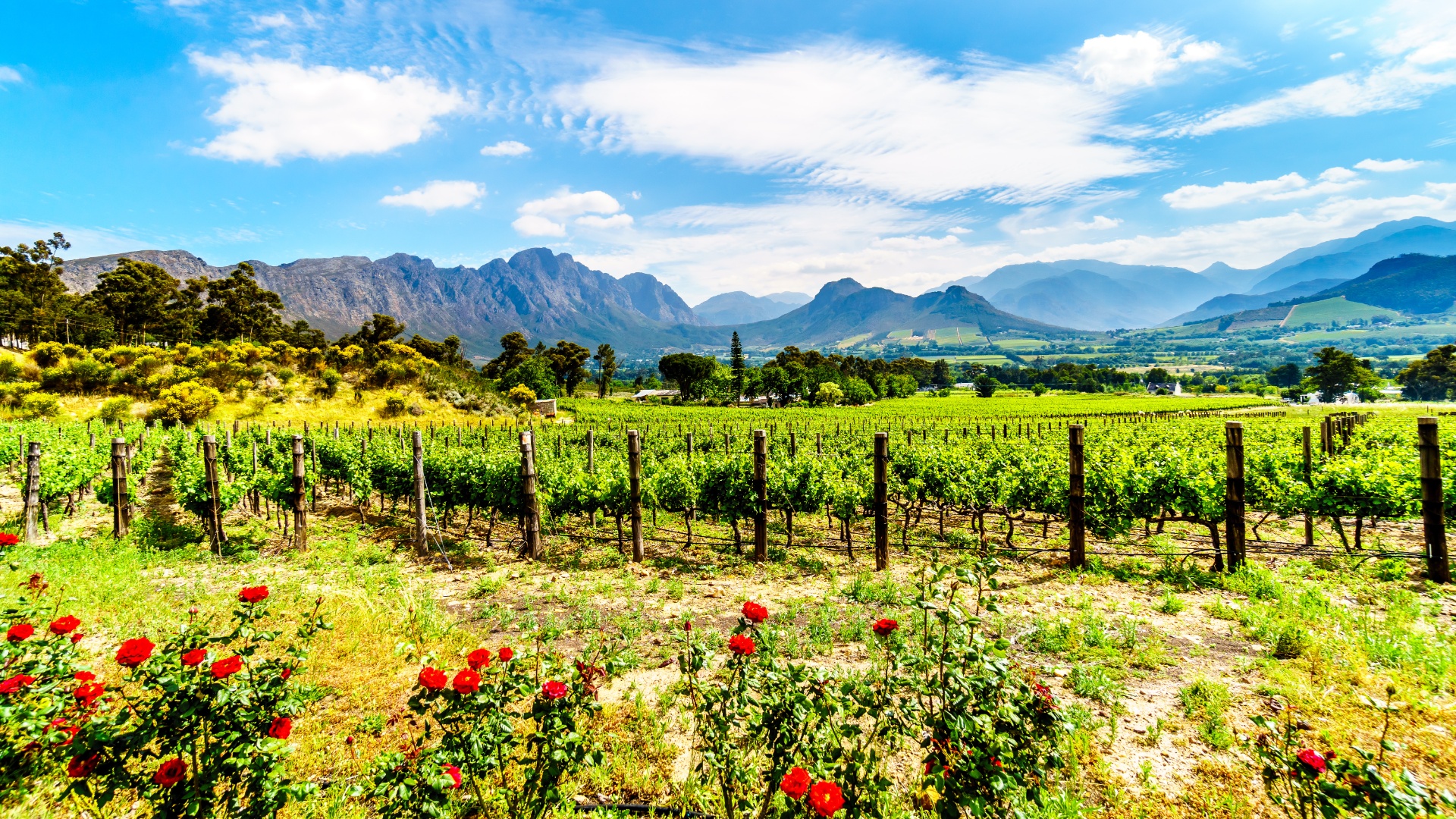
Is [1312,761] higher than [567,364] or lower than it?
lower

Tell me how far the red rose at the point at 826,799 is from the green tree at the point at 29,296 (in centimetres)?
7721

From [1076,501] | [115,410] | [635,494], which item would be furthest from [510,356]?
[1076,501]

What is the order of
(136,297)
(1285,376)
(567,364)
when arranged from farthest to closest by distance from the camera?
(1285,376)
(567,364)
(136,297)

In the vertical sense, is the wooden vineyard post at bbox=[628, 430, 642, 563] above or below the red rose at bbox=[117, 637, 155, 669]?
below

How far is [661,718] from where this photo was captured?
193 inches

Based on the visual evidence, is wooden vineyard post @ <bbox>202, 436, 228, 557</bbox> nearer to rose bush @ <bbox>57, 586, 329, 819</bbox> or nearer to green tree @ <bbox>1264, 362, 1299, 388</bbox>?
rose bush @ <bbox>57, 586, 329, 819</bbox>

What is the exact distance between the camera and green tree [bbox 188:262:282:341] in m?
56.8

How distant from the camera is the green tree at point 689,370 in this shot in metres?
87.1

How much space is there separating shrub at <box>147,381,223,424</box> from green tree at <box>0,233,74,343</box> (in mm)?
32680

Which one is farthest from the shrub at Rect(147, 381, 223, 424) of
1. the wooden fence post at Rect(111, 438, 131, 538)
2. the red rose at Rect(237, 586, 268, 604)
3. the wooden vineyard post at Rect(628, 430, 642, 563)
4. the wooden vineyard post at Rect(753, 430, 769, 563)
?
the red rose at Rect(237, 586, 268, 604)

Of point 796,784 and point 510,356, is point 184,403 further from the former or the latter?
point 510,356

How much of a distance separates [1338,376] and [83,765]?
15038cm

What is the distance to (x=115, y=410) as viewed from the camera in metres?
31.1

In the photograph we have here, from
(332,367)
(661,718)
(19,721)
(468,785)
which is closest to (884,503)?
(661,718)
